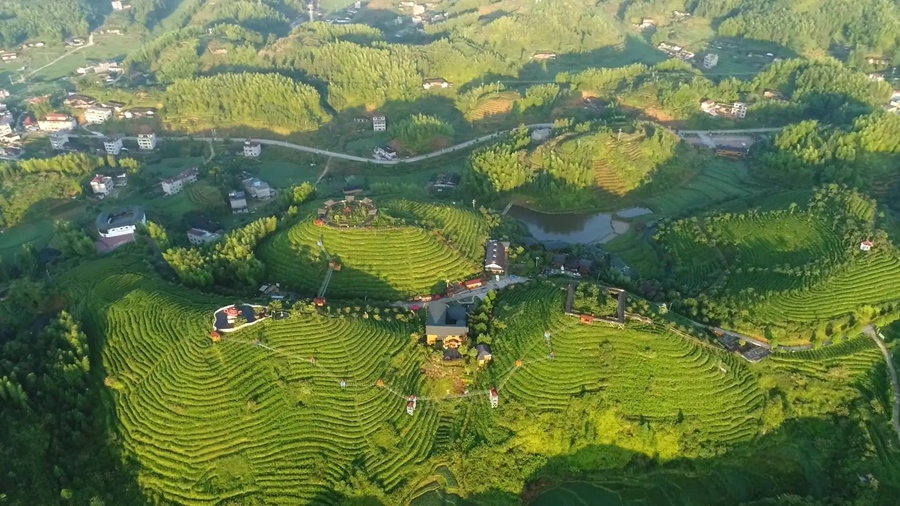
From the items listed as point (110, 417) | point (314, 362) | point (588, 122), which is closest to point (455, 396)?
point (314, 362)

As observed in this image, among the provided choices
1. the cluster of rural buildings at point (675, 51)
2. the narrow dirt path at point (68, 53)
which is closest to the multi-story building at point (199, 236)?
the narrow dirt path at point (68, 53)

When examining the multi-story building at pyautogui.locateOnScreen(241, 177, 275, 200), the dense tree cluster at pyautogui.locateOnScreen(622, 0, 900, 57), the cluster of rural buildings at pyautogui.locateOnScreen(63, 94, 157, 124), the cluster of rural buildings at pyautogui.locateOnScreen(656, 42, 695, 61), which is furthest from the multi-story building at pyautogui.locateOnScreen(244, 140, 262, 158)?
the dense tree cluster at pyautogui.locateOnScreen(622, 0, 900, 57)

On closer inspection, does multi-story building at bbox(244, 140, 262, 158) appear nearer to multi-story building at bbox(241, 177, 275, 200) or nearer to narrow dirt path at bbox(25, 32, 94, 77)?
multi-story building at bbox(241, 177, 275, 200)

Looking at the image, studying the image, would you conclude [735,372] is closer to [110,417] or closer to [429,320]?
[429,320]

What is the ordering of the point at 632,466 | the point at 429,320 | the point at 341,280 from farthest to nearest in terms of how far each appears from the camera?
the point at 341,280
the point at 429,320
the point at 632,466

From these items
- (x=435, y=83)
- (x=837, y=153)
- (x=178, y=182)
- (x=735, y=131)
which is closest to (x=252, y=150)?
(x=178, y=182)
